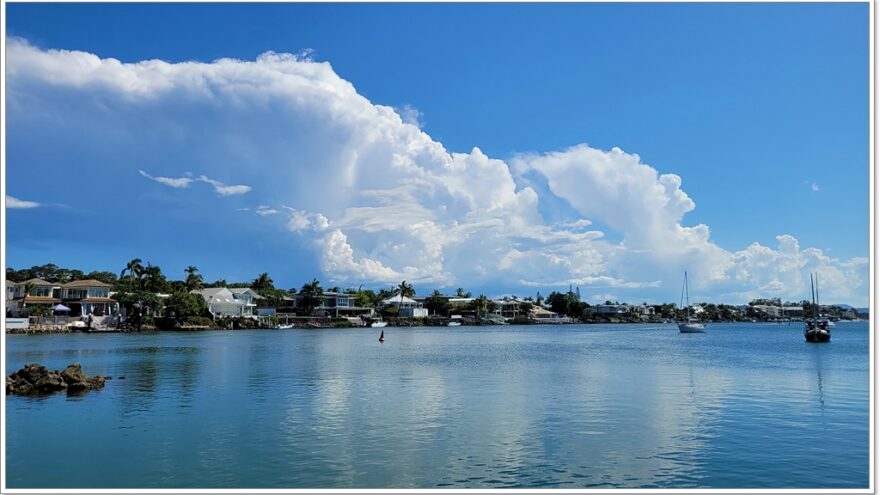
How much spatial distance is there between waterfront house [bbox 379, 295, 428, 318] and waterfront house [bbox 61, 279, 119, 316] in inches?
3223

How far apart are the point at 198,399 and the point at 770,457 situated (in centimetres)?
2221

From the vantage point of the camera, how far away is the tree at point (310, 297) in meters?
150

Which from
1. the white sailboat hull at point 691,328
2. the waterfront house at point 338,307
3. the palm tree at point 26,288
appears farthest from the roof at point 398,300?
the palm tree at point 26,288

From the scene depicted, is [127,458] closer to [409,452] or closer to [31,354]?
[409,452]

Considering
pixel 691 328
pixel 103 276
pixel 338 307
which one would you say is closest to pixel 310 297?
pixel 338 307

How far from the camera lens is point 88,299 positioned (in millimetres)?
100750

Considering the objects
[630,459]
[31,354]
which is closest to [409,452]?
[630,459]

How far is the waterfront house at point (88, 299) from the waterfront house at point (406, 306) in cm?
8186

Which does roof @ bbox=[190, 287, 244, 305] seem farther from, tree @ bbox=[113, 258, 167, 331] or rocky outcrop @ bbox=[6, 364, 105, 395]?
rocky outcrop @ bbox=[6, 364, 105, 395]

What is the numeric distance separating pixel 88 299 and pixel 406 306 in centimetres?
8951

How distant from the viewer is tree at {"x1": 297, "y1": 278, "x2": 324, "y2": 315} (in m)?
150

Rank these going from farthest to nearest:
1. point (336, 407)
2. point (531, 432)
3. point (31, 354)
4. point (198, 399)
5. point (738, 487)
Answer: point (31, 354), point (198, 399), point (336, 407), point (531, 432), point (738, 487)

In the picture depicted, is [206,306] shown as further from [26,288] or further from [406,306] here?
[406,306]

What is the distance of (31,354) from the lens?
1967 inches
